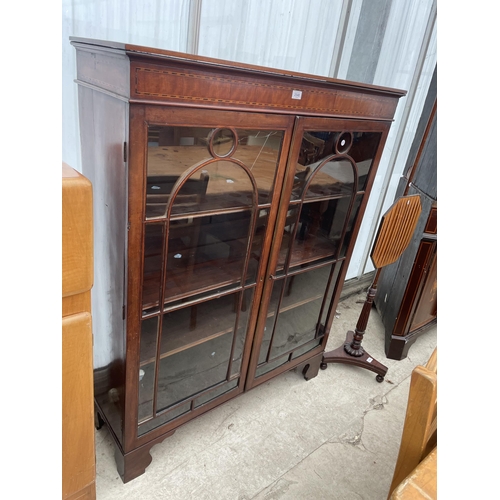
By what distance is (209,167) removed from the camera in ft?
3.72

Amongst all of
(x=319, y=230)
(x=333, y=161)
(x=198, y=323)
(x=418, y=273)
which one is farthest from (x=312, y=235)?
(x=418, y=273)

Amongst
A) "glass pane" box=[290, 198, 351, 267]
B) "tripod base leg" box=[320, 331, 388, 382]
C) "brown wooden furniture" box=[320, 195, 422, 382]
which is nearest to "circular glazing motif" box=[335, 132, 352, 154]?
"glass pane" box=[290, 198, 351, 267]

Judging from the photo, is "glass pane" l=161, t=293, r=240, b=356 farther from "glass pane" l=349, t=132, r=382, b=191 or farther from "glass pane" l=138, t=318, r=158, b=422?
"glass pane" l=349, t=132, r=382, b=191

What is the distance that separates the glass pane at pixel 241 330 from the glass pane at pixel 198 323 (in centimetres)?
3

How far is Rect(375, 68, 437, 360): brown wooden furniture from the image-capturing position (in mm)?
2025

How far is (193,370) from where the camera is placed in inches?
59.9

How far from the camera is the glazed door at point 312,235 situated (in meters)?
1.35

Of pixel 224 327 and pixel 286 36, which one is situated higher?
pixel 286 36

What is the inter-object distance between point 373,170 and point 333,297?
0.62m

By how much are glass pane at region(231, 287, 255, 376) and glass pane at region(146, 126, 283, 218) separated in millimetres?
392

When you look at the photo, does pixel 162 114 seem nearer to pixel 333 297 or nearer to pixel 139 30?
pixel 139 30

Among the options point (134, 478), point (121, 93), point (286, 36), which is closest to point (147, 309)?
point (121, 93)

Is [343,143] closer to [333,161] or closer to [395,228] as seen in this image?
[333,161]

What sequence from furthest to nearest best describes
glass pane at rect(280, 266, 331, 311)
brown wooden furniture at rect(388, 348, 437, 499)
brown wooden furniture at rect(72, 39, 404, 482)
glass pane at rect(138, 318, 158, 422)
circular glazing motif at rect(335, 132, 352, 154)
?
glass pane at rect(280, 266, 331, 311)
circular glazing motif at rect(335, 132, 352, 154)
glass pane at rect(138, 318, 158, 422)
brown wooden furniture at rect(72, 39, 404, 482)
brown wooden furniture at rect(388, 348, 437, 499)
